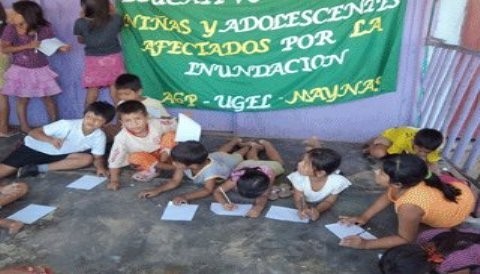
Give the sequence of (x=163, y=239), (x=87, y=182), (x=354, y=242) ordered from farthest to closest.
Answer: (x=87, y=182) < (x=163, y=239) < (x=354, y=242)

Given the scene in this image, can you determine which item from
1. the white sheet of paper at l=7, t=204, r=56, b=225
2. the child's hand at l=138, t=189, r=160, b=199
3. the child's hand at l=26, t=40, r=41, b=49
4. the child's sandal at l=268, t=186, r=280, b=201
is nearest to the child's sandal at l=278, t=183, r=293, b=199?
the child's sandal at l=268, t=186, r=280, b=201

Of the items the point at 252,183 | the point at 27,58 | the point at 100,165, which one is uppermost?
the point at 27,58

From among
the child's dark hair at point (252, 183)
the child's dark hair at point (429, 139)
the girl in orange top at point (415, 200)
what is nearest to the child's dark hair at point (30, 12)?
the child's dark hair at point (252, 183)

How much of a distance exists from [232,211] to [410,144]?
1.63 meters

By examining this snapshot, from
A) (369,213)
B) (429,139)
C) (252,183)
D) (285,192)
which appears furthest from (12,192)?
(429,139)

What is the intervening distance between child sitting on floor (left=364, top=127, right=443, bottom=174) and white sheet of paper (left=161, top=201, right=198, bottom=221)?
165 centimetres

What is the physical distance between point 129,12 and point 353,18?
1.96 m

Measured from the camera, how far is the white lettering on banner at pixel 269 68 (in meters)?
4.06

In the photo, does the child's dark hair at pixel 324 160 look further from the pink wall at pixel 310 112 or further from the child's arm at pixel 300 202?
the pink wall at pixel 310 112

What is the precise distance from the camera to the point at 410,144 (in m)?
3.75

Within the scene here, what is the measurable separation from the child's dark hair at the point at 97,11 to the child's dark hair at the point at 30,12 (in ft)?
1.30

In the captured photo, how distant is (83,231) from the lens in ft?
9.44

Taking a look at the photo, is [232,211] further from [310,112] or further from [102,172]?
[310,112]

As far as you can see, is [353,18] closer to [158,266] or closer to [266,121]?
[266,121]
